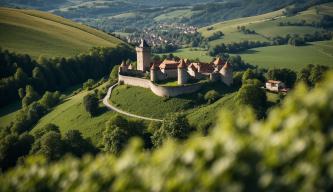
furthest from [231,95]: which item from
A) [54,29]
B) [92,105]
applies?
[54,29]

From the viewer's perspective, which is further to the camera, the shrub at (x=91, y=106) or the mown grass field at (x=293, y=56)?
the mown grass field at (x=293, y=56)

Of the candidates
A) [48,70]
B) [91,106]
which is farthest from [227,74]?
[48,70]

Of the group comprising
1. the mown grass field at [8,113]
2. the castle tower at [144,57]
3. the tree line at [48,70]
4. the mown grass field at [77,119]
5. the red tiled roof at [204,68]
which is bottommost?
the mown grass field at [8,113]

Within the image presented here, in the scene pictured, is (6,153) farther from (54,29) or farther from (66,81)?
(54,29)

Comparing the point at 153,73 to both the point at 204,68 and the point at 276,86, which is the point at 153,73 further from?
the point at 276,86

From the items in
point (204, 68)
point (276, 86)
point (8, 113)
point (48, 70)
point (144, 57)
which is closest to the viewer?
point (276, 86)

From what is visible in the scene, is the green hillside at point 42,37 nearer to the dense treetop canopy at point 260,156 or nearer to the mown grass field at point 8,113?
the mown grass field at point 8,113

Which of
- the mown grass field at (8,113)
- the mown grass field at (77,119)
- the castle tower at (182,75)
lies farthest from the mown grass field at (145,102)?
the mown grass field at (8,113)

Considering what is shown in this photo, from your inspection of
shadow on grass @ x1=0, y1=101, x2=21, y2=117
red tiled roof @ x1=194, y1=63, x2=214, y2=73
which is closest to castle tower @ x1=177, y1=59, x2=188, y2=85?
red tiled roof @ x1=194, y1=63, x2=214, y2=73
